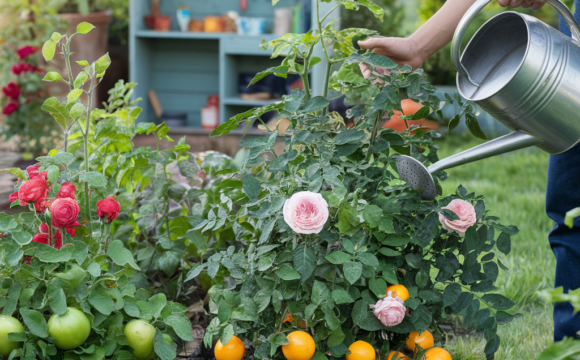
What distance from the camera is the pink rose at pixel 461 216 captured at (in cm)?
97

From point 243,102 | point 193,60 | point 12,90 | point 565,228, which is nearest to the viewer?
point 565,228

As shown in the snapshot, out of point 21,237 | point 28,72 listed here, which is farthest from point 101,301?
point 28,72

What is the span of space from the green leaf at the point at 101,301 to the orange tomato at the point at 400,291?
49cm

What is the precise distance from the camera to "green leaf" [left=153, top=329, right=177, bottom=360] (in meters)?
0.96

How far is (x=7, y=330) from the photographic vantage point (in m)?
0.87

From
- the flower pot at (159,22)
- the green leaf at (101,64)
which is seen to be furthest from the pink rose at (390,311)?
the flower pot at (159,22)

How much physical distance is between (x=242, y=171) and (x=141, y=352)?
42cm

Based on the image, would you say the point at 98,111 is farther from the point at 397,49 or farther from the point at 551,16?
the point at 551,16

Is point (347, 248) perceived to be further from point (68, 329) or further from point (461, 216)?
point (68, 329)

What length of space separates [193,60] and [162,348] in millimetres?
3828

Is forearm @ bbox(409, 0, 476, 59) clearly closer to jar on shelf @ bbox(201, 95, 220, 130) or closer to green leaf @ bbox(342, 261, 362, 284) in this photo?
green leaf @ bbox(342, 261, 362, 284)

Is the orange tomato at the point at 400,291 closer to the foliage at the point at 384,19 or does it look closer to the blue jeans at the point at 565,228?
the blue jeans at the point at 565,228

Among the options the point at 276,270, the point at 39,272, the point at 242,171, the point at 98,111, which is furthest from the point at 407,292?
the point at 98,111

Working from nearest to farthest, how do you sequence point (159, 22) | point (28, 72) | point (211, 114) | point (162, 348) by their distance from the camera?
point (162, 348)
point (28, 72)
point (159, 22)
point (211, 114)
